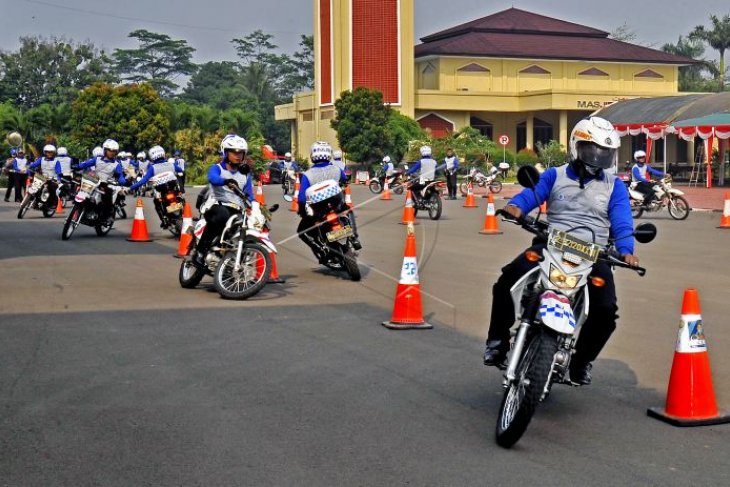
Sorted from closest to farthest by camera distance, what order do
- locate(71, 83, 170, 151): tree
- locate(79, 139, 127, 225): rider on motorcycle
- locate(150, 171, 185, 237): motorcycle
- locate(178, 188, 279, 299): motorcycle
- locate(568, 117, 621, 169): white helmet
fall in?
locate(568, 117, 621, 169): white helmet, locate(178, 188, 279, 299): motorcycle, locate(150, 171, 185, 237): motorcycle, locate(79, 139, 127, 225): rider on motorcycle, locate(71, 83, 170, 151): tree

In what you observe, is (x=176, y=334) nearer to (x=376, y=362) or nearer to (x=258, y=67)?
(x=376, y=362)

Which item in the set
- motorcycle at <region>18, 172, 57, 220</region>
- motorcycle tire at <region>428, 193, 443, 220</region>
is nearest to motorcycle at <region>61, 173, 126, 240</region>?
motorcycle at <region>18, 172, 57, 220</region>

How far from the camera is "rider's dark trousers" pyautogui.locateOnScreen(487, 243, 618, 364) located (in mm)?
6762

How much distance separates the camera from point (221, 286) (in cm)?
1221

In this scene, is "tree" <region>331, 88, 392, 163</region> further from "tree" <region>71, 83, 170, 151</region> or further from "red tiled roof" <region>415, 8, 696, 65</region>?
"red tiled roof" <region>415, 8, 696, 65</region>

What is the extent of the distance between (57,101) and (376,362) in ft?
305

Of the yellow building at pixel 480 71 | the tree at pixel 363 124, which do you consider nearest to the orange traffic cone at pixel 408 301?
the tree at pixel 363 124

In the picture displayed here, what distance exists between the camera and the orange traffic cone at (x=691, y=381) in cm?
684

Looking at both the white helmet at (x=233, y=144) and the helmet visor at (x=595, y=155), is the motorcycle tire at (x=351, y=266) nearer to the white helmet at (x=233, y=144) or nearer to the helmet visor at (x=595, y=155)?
the white helmet at (x=233, y=144)

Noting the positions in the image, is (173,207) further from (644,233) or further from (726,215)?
(644,233)

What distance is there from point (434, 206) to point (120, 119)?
41.2 metres

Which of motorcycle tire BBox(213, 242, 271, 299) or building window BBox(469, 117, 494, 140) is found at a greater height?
building window BBox(469, 117, 494, 140)

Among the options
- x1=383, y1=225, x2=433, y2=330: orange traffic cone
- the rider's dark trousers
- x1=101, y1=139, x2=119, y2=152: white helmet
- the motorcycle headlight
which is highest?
x1=101, y1=139, x2=119, y2=152: white helmet

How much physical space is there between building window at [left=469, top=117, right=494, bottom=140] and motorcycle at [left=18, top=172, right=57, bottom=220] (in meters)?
54.3
